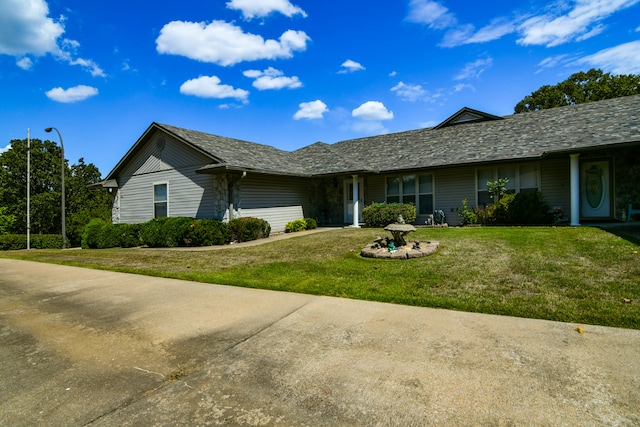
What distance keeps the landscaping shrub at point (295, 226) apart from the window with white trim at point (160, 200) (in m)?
6.07

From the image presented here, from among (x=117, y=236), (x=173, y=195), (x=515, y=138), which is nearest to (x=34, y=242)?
(x=117, y=236)

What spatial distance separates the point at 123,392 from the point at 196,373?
593 millimetres

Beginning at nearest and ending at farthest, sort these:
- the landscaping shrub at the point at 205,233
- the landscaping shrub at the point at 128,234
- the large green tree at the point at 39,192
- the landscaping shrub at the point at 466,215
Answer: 1. the landscaping shrub at the point at 205,233
2. the landscaping shrub at the point at 466,215
3. the landscaping shrub at the point at 128,234
4. the large green tree at the point at 39,192

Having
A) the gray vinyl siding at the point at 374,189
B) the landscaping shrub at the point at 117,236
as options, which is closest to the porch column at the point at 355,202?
the gray vinyl siding at the point at 374,189

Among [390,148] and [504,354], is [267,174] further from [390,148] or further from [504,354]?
[504,354]

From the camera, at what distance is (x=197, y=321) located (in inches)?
181

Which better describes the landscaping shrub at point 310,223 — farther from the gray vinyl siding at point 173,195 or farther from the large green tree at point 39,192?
the large green tree at point 39,192

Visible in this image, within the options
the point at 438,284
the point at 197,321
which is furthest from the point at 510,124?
the point at 197,321

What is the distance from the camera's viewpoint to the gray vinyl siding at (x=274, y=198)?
1540cm

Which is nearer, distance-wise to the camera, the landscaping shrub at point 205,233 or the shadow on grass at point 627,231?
the shadow on grass at point 627,231

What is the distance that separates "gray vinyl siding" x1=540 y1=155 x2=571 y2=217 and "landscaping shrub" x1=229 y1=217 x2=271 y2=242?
12.0 m

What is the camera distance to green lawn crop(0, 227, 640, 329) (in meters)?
4.85

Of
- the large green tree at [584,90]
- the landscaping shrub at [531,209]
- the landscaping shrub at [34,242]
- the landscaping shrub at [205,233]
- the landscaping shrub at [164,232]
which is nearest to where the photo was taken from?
the landscaping shrub at [531,209]

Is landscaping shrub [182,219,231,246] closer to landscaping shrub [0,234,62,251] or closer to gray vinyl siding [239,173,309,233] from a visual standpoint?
Result: gray vinyl siding [239,173,309,233]
